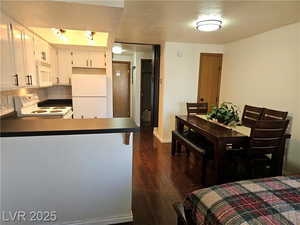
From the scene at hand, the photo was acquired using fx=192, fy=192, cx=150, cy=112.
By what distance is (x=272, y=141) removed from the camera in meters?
2.39

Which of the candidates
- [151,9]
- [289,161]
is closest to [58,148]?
[151,9]

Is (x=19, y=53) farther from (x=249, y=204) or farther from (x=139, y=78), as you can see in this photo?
(x=139, y=78)

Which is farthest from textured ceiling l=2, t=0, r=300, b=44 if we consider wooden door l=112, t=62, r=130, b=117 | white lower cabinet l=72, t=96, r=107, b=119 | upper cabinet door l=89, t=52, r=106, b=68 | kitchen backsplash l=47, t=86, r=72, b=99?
wooden door l=112, t=62, r=130, b=117

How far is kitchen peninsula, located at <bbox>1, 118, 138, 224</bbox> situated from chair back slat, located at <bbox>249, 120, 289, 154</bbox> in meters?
1.47

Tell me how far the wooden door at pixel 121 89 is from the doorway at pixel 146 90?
0.81m

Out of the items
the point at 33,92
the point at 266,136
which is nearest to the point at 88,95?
the point at 33,92

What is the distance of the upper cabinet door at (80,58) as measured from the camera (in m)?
4.29

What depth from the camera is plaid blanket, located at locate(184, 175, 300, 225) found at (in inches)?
40.7

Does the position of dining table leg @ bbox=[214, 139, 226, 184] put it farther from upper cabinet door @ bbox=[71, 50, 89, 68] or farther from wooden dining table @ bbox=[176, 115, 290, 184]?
upper cabinet door @ bbox=[71, 50, 89, 68]

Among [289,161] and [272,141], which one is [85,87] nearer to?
[272,141]

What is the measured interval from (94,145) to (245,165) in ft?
6.29

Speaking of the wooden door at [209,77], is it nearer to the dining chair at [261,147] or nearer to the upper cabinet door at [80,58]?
the dining chair at [261,147]

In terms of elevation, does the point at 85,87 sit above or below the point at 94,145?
above

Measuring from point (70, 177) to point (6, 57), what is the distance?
1.44 m
